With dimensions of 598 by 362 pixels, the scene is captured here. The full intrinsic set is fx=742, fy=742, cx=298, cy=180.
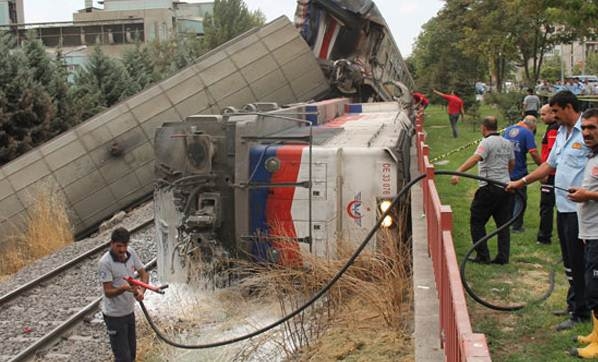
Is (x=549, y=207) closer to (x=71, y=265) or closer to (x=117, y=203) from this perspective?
(x=71, y=265)

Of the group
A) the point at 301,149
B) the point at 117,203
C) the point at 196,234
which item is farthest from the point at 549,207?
the point at 117,203

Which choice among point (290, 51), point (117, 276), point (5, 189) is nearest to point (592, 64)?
point (290, 51)

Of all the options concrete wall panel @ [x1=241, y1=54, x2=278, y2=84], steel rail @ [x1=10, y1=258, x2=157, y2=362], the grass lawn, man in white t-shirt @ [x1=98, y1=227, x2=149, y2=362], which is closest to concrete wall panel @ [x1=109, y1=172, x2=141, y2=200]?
concrete wall panel @ [x1=241, y1=54, x2=278, y2=84]

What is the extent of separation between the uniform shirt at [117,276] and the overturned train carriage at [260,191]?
1.07 meters

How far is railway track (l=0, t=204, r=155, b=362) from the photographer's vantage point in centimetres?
855

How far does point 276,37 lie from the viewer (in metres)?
20.6

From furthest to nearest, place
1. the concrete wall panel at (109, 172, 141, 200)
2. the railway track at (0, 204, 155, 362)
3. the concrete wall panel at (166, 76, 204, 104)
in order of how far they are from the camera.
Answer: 1. the concrete wall panel at (166, 76, 204, 104)
2. the concrete wall panel at (109, 172, 141, 200)
3. the railway track at (0, 204, 155, 362)

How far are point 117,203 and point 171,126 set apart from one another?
10.6 meters

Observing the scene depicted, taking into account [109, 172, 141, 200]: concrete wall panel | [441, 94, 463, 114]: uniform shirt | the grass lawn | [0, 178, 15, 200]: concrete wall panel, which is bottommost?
[109, 172, 141, 200]: concrete wall panel

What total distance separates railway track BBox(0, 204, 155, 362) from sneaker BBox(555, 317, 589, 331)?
16.4 feet

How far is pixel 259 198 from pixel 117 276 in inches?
73.3

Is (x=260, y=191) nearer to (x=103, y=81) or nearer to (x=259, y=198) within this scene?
(x=259, y=198)

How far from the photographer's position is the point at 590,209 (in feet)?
17.1

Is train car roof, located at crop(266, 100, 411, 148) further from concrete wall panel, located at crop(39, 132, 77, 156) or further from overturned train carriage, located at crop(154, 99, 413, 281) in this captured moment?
concrete wall panel, located at crop(39, 132, 77, 156)
